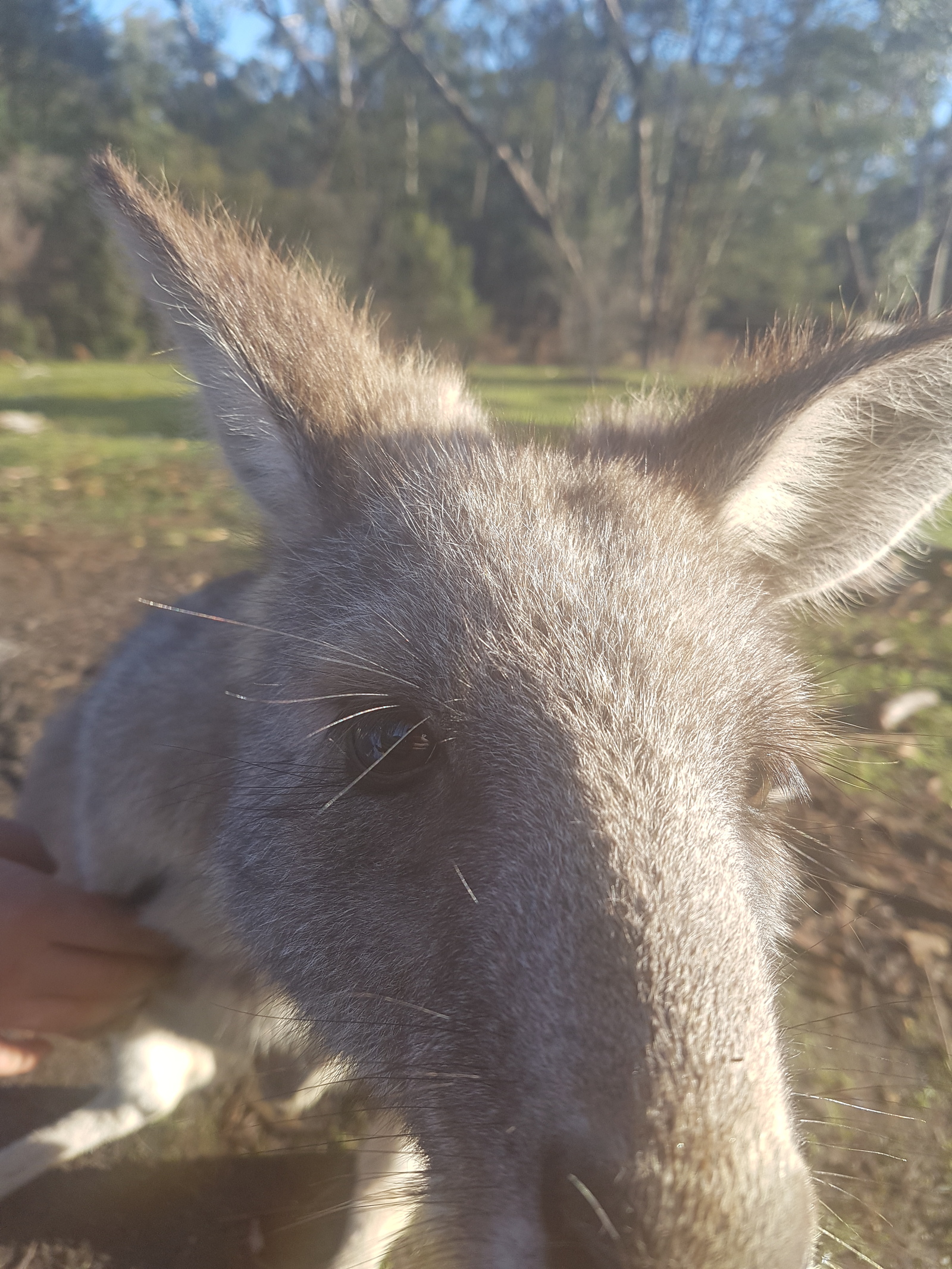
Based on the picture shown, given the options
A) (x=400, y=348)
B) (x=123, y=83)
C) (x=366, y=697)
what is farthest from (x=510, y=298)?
(x=366, y=697)

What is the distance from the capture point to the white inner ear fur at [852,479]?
6.72 feet

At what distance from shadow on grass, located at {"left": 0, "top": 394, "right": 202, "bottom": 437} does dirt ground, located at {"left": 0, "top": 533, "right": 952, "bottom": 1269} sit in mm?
8706

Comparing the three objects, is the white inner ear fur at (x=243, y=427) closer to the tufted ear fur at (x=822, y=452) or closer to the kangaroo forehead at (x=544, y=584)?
the kangaroo forehead at (x=544, y=584)

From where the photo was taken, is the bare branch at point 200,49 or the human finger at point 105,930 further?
the bare branch at point 200,49

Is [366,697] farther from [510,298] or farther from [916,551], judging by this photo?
[510,298]

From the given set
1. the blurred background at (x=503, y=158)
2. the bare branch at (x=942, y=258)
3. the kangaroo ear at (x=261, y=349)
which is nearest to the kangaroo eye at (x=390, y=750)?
the kangaroo ear at (x=261, y=349)

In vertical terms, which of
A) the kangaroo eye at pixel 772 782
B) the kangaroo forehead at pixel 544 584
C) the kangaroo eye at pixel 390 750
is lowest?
the kangaroo eye at pixel 772 782

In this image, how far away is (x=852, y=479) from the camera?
2.24m

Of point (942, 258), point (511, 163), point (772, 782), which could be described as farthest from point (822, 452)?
point (511, 163)

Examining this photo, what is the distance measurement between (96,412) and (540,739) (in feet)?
43.4

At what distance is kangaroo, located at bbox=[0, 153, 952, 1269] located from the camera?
117cm

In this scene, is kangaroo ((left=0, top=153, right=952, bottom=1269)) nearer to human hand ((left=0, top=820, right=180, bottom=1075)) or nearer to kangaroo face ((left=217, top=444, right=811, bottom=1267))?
kangaroo face ((left=217, top=444, right=811, bottom=1267))

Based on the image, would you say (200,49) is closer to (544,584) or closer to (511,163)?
(511,163)

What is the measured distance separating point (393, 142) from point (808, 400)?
22667 mm
